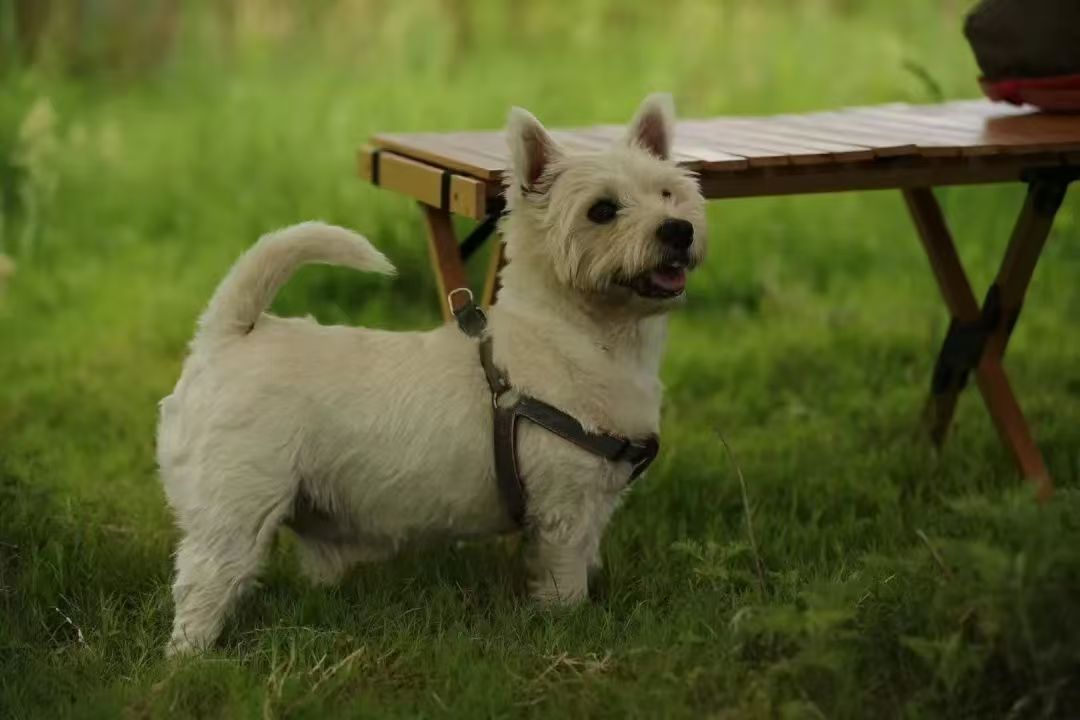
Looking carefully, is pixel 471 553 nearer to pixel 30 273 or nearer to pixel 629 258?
pixel 629 258

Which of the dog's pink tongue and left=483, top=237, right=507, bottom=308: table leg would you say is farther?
left=483, top=237, right=507, bottom=308: table leg

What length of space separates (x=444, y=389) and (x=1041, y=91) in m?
2.37

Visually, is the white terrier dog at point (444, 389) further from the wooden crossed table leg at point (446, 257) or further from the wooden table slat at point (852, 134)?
the wooden table slat at point (852, 134)

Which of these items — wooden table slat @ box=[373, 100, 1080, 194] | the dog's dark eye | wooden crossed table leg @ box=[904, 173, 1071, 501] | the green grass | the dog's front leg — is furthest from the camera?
wooden crossed table leg @ box=[904, 173, 1071, 501]

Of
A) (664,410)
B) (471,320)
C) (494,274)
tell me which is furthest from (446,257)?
(664,410)

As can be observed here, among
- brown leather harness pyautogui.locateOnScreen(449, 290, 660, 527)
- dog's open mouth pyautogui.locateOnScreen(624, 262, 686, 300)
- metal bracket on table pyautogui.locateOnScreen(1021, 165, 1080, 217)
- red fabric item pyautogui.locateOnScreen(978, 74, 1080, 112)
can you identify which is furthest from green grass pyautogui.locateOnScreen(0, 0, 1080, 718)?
red fabric item pyautogui.locateOnScreen(978, 74, 1080, 112)

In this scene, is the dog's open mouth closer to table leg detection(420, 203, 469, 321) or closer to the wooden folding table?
the wooden folding table

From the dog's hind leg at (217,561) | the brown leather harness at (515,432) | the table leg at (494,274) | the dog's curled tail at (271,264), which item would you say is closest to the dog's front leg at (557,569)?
the brown leather harness at (515,432)

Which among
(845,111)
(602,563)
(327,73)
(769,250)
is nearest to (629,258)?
(602,563)

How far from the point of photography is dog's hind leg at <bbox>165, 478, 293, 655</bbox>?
3627mm

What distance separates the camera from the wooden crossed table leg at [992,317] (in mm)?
4922

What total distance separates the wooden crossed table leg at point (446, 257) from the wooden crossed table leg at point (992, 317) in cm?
154

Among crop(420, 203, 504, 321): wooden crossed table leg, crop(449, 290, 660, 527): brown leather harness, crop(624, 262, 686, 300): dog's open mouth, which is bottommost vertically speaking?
crop(449, 290, 660, 527): brown leather harness

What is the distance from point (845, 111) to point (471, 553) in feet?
7.15
